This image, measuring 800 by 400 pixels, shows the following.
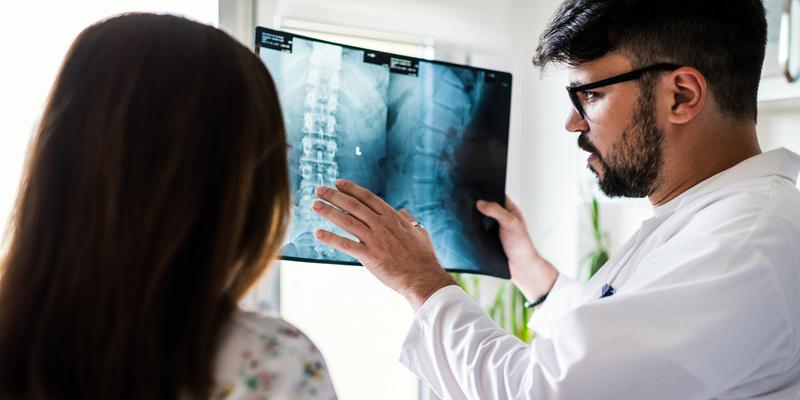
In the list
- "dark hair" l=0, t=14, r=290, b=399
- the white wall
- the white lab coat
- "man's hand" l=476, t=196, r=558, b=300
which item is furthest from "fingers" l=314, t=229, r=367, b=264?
the white wall

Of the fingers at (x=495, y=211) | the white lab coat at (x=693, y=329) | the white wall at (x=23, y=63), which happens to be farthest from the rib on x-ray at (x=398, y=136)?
the white wall at (x=23, y=63)

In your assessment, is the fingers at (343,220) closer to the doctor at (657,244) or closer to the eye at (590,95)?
the doctor at (657,244)

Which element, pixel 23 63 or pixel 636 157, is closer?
pixel 636 157

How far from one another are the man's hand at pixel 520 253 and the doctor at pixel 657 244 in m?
0.24

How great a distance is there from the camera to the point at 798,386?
106cm

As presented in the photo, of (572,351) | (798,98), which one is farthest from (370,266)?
(798,98)

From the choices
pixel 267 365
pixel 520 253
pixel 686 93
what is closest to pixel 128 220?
pixel 267 365

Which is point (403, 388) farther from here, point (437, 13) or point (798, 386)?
point (798, 386)

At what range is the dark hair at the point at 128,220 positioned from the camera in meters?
0.62

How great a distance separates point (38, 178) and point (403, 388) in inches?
76.0

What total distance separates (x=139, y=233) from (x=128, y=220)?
0.6 inches

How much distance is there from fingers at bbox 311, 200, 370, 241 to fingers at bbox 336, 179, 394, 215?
0.13ft

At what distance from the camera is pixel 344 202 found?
124cm

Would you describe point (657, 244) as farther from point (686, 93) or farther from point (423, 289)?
point (423, 289)
